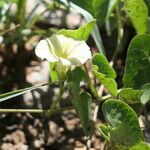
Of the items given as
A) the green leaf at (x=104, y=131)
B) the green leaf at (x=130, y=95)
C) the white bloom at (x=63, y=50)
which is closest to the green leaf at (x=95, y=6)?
the white bloom at (x=63, y=50)

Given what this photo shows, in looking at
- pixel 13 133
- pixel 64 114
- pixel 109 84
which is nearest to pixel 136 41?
pixel 109 84

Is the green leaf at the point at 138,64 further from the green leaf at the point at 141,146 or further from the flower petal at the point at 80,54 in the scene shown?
the green leaf at the point at 141,146

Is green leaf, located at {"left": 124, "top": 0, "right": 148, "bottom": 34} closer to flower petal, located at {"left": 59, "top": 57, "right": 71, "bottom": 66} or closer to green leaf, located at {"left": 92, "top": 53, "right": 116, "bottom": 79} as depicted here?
green leaf, located at {"left": 92, "top": 53, "right": 116, "bottom": 79}

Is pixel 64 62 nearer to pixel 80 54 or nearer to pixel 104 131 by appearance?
pixel 80 54

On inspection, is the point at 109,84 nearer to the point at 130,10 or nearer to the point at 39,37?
the point at 130,10

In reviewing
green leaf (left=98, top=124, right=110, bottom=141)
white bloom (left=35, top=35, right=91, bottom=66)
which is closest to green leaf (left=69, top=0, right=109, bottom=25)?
white bloom (left=35, top=35, right=91, bottom=66)

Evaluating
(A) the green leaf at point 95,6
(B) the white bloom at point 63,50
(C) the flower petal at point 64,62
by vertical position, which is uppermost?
(A) the green leaf at point 95,6
